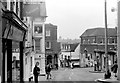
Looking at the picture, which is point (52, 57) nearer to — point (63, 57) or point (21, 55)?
point (63, 57)

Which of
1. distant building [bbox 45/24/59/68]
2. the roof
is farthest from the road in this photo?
the roof

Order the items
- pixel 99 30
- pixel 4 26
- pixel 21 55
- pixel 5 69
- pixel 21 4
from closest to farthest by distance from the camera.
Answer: pixel 4 26 → pixel 5 69 → pixel 21 4 → pixel 21 55 → pixel 99 30

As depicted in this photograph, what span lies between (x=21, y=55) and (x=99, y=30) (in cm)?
3065

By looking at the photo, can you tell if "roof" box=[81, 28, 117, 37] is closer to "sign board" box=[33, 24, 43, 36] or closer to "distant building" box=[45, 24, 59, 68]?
"distant building" box=[45, 24, 59, 68]

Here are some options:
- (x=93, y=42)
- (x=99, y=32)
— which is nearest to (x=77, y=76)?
(x=93, y=42)

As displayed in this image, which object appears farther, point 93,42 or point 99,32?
point 93,42

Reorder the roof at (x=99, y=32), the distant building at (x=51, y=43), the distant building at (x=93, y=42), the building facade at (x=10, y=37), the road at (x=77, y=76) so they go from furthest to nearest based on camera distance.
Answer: the roof at (x=99, y=32)
the distant building at (x=93, y=42)
the distant building at (x=51, y=43)
the road at (x=77, y=76)
the building facade at (x=10, y=37)

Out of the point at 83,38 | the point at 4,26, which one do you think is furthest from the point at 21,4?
the point at 83,38

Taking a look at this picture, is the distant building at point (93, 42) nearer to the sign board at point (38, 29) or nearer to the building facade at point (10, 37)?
the sign board at point (38, 29)

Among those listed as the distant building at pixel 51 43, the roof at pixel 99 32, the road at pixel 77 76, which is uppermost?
the roof at pixel 99 32

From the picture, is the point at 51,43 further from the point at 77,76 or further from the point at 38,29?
the point at 77,76

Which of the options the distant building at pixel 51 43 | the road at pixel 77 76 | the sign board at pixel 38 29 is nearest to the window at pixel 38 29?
the sign board at pixel 38 29

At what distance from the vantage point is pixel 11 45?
35.7ft

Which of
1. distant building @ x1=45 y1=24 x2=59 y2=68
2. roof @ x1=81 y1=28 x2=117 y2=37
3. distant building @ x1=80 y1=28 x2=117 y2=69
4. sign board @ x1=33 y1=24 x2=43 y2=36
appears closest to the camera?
sign board @ x1=33 y1=24 x2=43 y2=36
